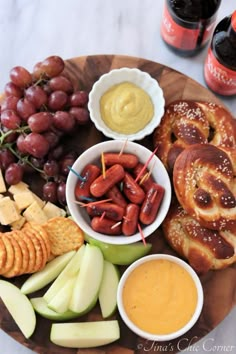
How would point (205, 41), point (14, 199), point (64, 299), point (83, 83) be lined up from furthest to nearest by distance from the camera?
point (205, 41)
point (83, 83)
point (14, 199)
point (64, 299)

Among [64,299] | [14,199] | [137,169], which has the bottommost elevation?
[64,299]

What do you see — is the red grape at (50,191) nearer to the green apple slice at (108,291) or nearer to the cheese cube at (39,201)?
the cheese cube at (39,201)

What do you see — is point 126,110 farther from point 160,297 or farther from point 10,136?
point 160,297

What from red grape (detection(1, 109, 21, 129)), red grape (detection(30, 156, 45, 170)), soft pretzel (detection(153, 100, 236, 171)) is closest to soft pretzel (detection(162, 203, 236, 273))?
soft pretzel (detection(153, 100, 236, 171))

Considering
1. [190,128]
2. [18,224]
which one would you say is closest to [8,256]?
[18,224]

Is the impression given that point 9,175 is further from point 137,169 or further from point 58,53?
point 58,53

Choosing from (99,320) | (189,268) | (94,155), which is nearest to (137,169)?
(94,155)
